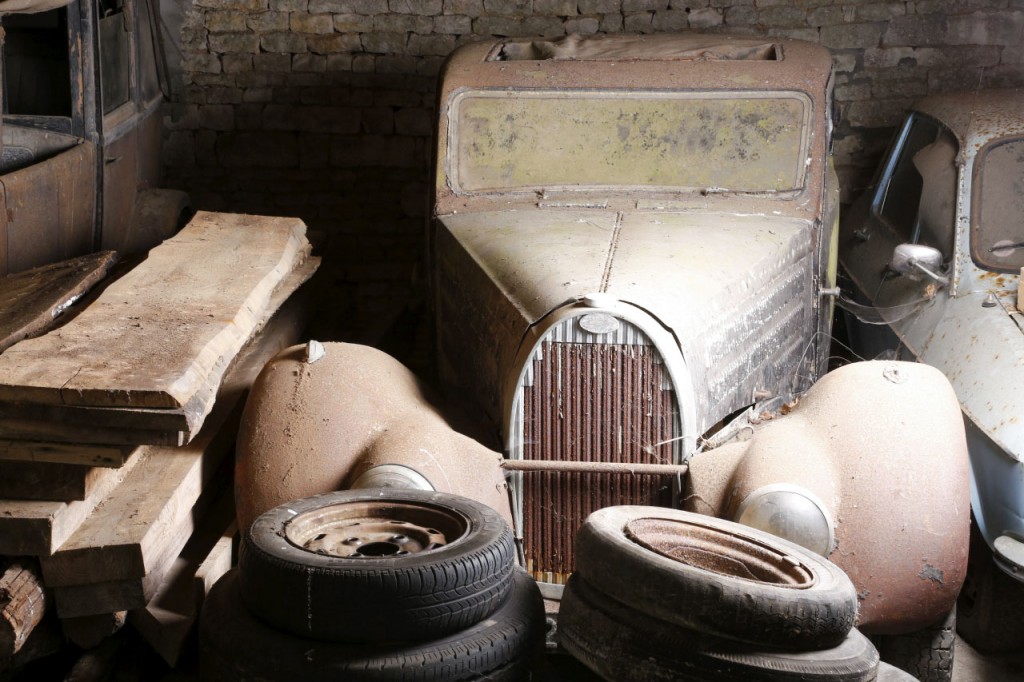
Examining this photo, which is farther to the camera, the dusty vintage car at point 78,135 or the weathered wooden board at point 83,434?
the dusty vintage car at point 78,135

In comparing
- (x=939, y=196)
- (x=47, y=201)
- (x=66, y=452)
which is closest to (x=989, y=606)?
(x=939, y=196)

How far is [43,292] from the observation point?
4.69 m

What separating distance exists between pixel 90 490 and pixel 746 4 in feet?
16.7

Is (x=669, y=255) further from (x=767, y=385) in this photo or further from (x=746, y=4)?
(x=746, y=4)

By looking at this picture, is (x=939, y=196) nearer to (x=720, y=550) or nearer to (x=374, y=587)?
(x=720, y=550)

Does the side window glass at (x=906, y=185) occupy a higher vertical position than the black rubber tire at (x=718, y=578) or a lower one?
higher

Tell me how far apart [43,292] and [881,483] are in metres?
3.40

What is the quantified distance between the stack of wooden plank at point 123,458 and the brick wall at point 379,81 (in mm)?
2631

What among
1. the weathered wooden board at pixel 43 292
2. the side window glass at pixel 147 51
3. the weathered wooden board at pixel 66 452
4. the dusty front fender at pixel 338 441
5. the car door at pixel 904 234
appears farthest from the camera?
the side window glass at pixel 147 51

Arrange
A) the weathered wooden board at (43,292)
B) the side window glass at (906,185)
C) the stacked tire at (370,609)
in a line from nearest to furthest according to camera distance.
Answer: the stacked tire at (370,609), the weathered wooden board at (43,292), the side window glass at (906,185)

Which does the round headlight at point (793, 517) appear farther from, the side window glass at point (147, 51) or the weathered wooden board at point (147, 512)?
the side window glass at point (147, 51)

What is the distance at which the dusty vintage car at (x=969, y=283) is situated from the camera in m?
3.98

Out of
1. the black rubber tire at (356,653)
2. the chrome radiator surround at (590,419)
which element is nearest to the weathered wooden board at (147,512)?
the black rubber tire at (356,653)

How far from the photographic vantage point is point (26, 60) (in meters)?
6.07
